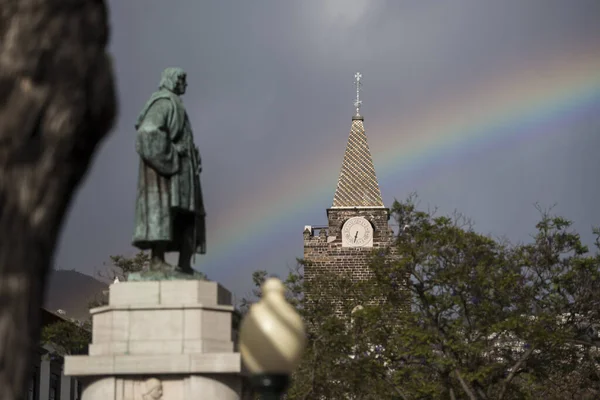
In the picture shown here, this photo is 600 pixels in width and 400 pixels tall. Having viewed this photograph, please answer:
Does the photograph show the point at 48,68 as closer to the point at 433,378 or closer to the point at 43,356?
the point at 433,378

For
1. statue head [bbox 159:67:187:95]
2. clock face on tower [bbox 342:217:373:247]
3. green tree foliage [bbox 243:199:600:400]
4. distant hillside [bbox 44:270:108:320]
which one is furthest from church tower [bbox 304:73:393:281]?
statue head [bbox 159:67:187:95]

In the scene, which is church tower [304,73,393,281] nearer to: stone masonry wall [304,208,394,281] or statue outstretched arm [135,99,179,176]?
stone masonry wall [304,208,394,281]

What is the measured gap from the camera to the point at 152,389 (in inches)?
574

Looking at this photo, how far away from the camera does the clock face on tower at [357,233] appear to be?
85875mm

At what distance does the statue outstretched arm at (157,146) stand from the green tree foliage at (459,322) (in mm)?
17949

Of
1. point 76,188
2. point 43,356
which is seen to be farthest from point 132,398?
point 43,356

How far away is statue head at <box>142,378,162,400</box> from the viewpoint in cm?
1455

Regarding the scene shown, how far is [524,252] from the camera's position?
119 ft

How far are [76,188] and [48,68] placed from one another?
842mm

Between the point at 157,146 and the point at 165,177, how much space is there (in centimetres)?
46

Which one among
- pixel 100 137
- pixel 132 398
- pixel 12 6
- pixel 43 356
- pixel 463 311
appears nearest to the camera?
pixel 12 6

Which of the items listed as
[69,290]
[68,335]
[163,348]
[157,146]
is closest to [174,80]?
[157,146]

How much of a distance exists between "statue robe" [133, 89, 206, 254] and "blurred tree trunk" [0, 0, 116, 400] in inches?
301

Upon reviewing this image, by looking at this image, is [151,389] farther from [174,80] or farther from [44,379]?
[44,379]
